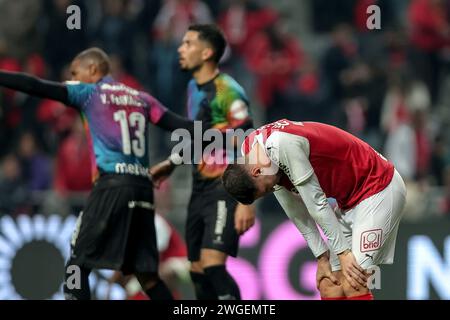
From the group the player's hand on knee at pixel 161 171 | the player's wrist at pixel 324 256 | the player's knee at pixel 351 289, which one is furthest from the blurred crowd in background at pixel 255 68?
the player's knee at pixel 351 289

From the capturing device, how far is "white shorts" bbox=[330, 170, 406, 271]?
8.10 meters

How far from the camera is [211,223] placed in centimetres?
998

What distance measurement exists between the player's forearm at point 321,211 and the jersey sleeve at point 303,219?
34 centimetres

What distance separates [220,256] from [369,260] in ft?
6.77

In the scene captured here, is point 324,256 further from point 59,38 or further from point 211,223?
point 59,38

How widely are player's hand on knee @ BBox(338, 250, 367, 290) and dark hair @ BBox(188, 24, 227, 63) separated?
121 inches

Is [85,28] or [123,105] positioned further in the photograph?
[85,28]

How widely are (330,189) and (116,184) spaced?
6.77 feet

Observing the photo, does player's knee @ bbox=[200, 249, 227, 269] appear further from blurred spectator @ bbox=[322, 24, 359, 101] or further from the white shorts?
blurred spectator @ bbox=[322, 24, 359, 101]

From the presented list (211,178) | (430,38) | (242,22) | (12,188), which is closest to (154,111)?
(211,178)

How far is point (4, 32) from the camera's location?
→ 53.6 feet

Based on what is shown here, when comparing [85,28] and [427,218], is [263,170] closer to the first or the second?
[427,218]

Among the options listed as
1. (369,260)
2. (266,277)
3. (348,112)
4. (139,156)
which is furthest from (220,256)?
(348,112)

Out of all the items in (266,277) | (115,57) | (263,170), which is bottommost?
(266,277)
